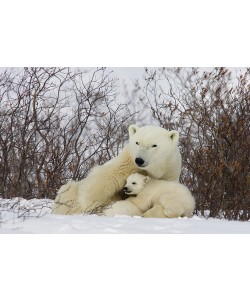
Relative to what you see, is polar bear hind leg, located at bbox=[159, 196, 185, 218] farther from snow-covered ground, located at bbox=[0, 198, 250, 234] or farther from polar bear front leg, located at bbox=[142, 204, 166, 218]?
snow-covered ground, located at bbox=[0, 198, 250, 234]

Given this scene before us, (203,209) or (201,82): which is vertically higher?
(201,82)

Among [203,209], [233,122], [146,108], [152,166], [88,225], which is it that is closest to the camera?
[88,225]

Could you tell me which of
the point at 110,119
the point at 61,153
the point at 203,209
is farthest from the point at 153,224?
the point at 110,119

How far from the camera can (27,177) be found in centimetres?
1027

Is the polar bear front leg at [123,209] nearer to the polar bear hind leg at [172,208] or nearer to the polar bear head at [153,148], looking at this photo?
the polar bear hind leg at [172,208]

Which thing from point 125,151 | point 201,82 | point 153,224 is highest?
point 201,82

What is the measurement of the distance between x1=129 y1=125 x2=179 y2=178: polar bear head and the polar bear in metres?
0.15

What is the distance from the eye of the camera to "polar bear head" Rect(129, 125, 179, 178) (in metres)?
6.50

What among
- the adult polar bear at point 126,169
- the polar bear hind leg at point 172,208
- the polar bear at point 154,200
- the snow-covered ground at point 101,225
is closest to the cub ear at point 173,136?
the adult polar bear at point 126,169

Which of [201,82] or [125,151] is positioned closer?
[125,151]

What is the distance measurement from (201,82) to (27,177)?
324 centimetres

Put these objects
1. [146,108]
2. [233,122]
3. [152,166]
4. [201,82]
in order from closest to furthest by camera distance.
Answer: [152,166] → [233,122] → [201,82] → [146,108]

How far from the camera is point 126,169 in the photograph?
6703mm

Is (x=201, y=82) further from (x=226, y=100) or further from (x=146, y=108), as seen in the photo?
(x=146, y=108)
